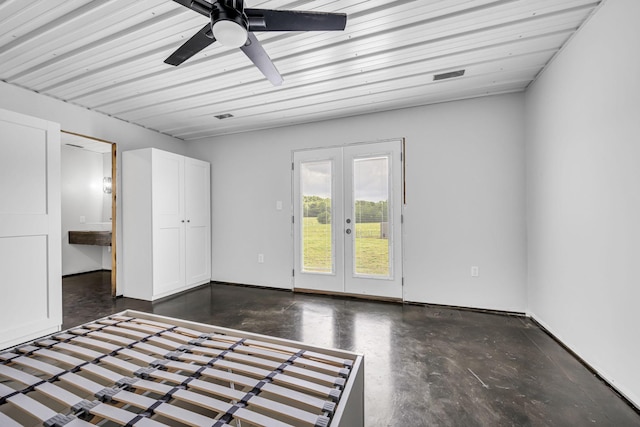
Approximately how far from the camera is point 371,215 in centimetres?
371

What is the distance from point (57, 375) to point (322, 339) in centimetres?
185

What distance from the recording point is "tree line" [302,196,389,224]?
367cm

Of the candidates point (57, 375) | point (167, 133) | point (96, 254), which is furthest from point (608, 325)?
point (96, 254)

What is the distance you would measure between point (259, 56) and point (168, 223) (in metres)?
2.95

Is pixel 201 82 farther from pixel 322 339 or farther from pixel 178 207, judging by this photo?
pixel 322 339

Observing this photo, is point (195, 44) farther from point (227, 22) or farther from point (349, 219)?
point (349, 219)

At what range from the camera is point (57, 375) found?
3.69 ft

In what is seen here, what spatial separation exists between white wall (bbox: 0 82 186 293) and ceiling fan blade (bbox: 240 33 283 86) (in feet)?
9.76

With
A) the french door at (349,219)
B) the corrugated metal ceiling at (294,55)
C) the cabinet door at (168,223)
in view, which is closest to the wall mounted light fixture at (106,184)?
the corrugated metal ceiling at (294,55)

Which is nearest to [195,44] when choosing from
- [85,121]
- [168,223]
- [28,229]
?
[28,229]

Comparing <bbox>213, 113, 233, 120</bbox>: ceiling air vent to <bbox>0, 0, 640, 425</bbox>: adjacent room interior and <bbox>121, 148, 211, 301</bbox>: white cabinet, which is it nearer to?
<bbox>0, 0, 640, 425</bbox>: adjacent room interior

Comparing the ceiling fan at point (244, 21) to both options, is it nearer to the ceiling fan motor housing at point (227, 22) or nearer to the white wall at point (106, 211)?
the ceiling fan motor housing at point (227, 22)

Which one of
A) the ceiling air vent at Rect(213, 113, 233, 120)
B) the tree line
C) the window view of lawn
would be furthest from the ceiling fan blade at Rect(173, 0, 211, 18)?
the window view of lawn

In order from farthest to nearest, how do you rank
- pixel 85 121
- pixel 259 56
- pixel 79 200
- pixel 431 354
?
pixel 79 200 < pixel 85 121 < pixel 431 354 < pixel 259 56
